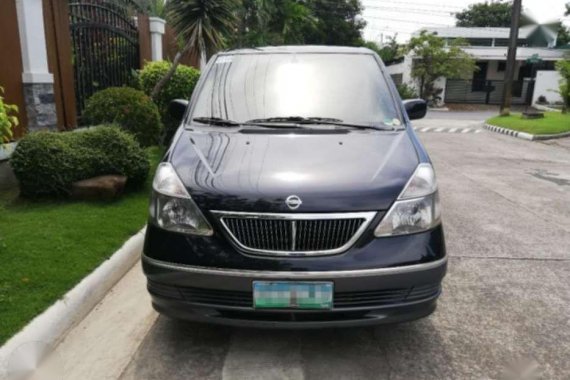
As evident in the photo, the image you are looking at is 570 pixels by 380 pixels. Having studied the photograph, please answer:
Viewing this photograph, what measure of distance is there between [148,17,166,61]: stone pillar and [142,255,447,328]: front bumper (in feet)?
32.1

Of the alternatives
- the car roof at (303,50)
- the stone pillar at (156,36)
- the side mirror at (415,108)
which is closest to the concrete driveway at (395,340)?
the side mirror at (415,108)

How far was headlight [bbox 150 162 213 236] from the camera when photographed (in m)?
2.58

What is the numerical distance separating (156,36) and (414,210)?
10196 millimetres

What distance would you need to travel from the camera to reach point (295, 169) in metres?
2.70

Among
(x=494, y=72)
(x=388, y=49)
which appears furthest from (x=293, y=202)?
(x=388, y=49)

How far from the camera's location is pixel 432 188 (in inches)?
109

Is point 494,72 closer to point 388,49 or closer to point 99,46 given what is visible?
point 388,49

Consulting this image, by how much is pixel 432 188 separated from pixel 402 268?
A: 535 millimetres

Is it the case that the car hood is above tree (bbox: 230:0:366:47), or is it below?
below

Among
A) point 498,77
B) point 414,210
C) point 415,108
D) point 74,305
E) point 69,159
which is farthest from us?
point 498,77

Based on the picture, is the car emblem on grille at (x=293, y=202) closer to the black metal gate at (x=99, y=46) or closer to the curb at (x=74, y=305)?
the curb at (x=74, y=305)

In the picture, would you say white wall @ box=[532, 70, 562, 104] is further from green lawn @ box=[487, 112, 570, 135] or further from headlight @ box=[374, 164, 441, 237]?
headlight @ box=[374, 164, 441, 237]

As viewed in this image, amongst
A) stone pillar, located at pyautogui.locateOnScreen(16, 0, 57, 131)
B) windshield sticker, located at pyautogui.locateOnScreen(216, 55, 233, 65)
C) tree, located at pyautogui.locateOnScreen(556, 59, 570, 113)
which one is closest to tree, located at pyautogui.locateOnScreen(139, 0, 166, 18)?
stone pillar, located at pyautogui.locateOnScreen(16, 0, 57, 131)

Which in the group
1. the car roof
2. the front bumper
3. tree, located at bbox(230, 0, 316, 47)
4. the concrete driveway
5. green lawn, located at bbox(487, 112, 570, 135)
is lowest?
green lawn, located at bbox(487, 112, 570, 135)
